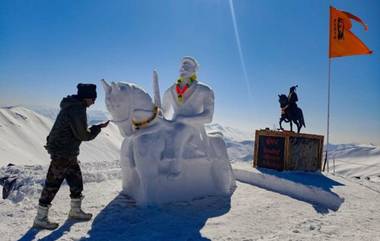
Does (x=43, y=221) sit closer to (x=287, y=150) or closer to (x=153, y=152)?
(x=153, y=152)

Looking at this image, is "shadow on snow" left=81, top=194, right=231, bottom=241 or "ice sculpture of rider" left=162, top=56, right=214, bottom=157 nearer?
"shadow on snow" left=81, top=194, right=231, bottom=241

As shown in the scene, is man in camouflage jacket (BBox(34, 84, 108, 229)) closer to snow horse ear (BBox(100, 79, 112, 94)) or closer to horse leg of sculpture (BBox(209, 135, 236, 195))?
snow horse ear (BBox(100, 79, 112, 94))

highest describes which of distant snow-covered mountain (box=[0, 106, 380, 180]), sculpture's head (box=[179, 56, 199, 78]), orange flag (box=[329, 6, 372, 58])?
orange flag (box=[329, 6, 372, 58])

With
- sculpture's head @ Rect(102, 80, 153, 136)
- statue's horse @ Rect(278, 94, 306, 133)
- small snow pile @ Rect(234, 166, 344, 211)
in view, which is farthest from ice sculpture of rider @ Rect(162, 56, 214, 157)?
statue's horse @ Rect(278, 94, 306, 133)

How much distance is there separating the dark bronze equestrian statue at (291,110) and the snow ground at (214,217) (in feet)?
9.85

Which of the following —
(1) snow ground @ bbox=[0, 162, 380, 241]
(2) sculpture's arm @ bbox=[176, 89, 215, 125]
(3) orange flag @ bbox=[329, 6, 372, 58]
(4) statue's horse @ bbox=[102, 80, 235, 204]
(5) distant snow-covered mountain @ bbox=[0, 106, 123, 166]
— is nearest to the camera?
(1) snow ground @ bbox=[0, 162, 380, 241]

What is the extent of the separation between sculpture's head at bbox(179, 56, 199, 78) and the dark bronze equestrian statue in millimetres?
4766

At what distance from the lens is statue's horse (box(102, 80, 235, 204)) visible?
217 inches

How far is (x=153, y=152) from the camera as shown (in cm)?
554

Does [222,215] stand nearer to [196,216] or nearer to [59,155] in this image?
[196,216]

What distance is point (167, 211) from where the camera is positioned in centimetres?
529

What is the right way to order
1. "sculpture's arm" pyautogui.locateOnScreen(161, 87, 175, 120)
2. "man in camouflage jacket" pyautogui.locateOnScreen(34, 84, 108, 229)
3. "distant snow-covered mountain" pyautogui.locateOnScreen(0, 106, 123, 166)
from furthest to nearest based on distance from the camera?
"distant snow-covered mountain" pyautogui.locateOnScreen(0, 106, 123, 166) → "sculpture's arm" pyautogui.locateOnScreen(161, 87, 175, 120) → "man in camouflage jacket" pyautogui.locateOnScreen(34, 84, 108, 229)

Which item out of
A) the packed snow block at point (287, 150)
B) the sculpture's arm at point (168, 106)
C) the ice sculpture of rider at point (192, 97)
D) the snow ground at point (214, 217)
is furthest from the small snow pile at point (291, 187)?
the sculpture's arm at point (168, 106)

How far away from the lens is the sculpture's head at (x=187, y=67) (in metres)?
6.34
